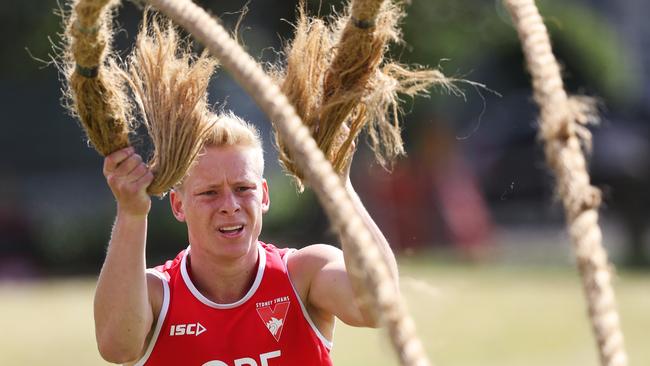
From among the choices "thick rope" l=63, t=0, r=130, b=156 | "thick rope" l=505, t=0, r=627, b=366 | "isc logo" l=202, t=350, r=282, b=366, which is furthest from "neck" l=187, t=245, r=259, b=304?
"thick rope" l=505, t=0, r=627, b=366

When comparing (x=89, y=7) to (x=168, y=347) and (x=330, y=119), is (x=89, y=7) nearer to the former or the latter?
(x=330, y=119)

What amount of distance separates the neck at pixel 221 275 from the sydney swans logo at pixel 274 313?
0.11 meters

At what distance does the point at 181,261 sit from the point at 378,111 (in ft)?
3.54

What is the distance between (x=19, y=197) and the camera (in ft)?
68.7

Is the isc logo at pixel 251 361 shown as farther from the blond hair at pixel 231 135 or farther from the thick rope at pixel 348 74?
the thick rope at pixel 348 74

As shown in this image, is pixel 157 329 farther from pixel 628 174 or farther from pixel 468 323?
pixel 628 174

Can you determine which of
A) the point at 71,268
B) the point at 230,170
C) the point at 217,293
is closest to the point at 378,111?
the point at 230,170

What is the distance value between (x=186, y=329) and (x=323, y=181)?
1.69 meters

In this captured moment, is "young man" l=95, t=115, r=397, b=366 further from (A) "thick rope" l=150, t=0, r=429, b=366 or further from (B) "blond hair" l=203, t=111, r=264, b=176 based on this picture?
(A) "thick rope" l=150, t=0, r=429, b=366

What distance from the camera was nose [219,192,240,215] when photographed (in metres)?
4.41

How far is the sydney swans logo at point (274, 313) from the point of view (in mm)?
4613

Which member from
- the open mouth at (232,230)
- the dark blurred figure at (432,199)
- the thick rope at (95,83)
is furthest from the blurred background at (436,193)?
the thick rope at (95,83)

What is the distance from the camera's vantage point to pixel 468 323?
14.2m

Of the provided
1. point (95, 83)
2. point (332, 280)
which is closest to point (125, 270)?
point (95, 83)
